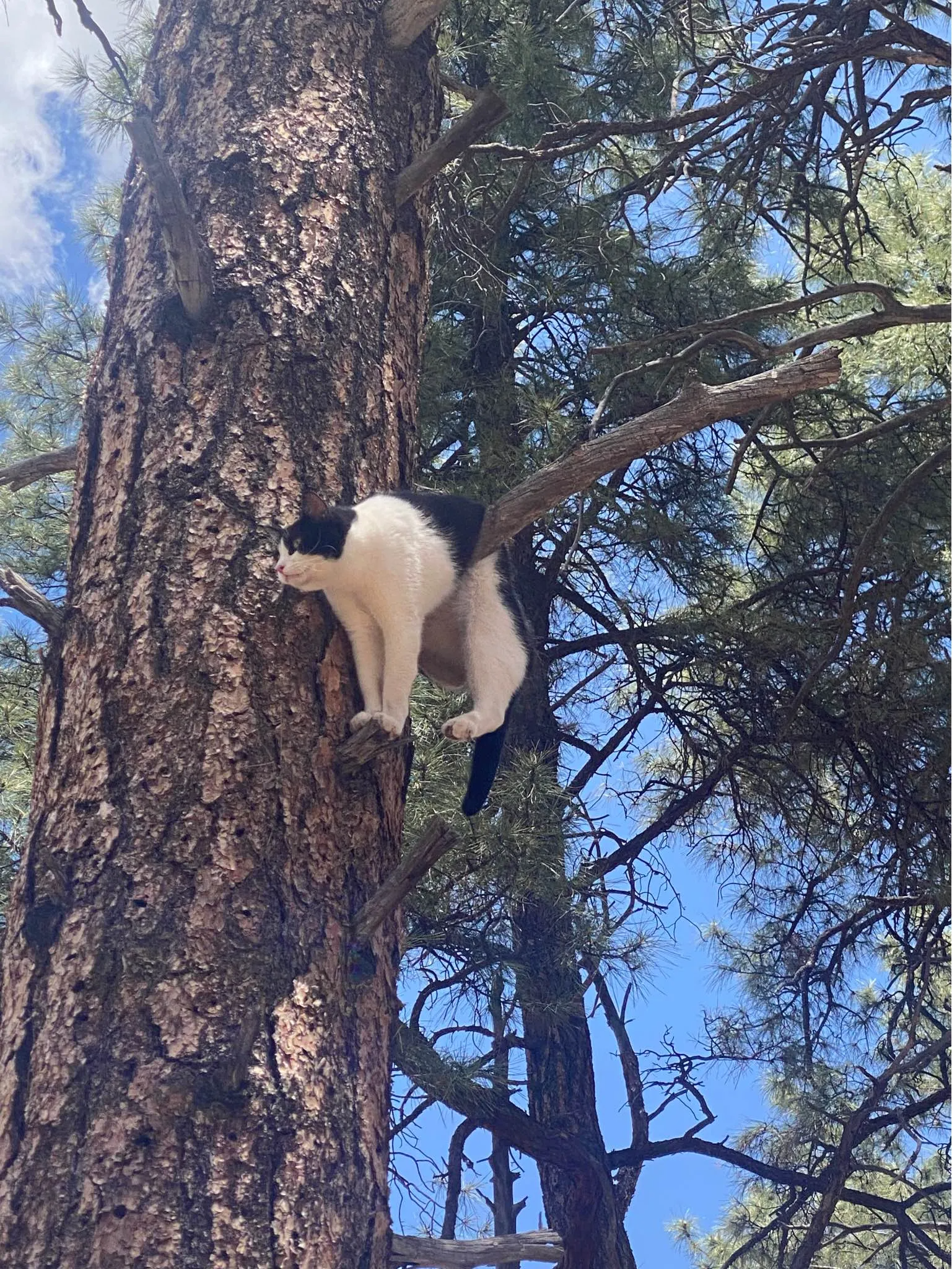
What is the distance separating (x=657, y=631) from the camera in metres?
3.95

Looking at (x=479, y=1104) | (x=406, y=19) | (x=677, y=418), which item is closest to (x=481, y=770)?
(x=677, y=418)

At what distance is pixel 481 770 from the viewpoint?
2.54 meters

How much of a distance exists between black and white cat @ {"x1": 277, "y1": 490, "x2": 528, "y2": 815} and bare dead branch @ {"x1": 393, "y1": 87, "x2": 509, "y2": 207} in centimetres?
61

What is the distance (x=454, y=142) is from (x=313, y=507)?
0.77 m

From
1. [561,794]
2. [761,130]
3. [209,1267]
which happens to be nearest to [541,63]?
[761,130]

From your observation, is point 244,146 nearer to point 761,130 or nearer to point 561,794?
point 561,794

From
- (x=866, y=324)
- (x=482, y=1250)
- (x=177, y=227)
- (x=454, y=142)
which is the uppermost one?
(x=866, y=324)

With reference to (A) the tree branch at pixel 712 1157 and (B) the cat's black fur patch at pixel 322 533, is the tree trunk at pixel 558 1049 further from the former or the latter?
(B) the cat's black fur patch at pixel 322 533

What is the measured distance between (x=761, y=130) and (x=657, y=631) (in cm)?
170

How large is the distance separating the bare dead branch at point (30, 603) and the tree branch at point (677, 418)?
79cm

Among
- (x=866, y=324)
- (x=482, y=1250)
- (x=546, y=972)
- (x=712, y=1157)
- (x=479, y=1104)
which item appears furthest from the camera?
(x=712, y=1157)

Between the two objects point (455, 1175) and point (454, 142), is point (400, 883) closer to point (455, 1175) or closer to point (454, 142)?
point (454, 142)

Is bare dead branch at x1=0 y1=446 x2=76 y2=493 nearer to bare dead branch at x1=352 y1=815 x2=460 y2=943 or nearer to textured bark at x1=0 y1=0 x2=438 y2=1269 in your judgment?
textured bark at x1=0 y1=0 x2=438 y2=1269

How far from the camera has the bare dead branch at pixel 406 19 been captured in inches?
92.0
